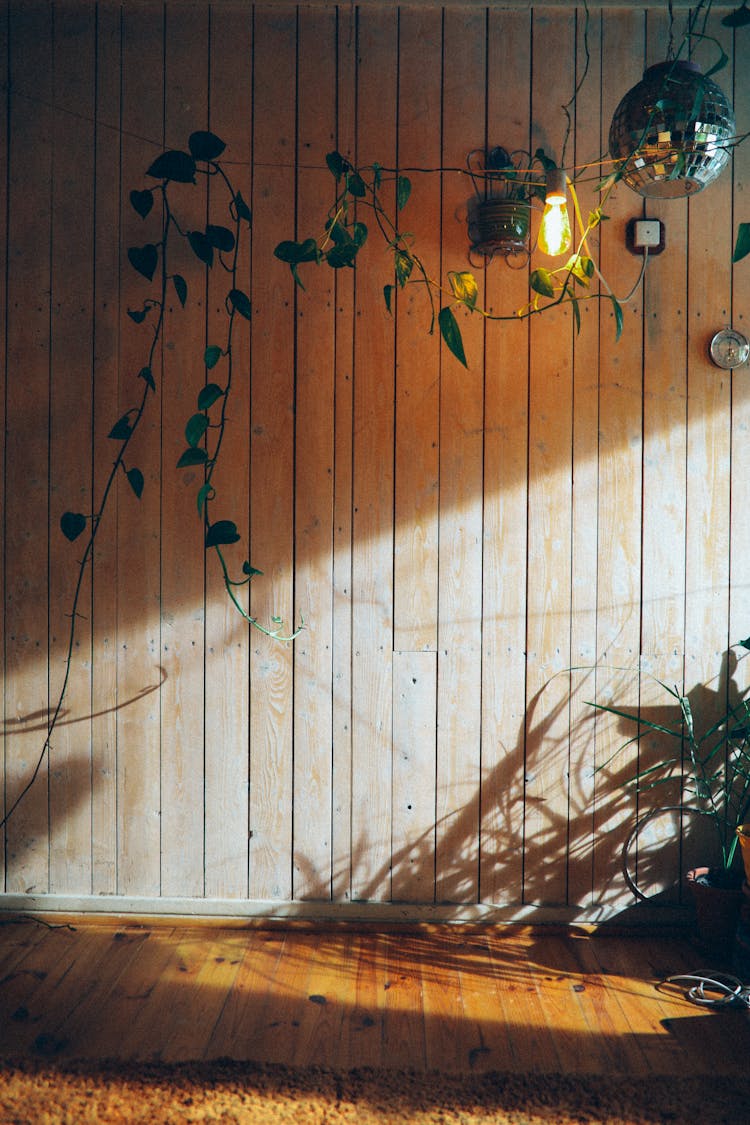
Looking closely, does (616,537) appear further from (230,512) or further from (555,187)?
(230,512)

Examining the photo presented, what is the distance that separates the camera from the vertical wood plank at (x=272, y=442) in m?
2.60

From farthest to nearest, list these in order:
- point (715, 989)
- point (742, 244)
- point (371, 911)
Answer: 1. point (371, 911)
2. point (715, 989)
3. point (742, 244)

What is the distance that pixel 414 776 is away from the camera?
8.65ft

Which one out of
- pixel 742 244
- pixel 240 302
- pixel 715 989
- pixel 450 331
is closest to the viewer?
pixel 742 244

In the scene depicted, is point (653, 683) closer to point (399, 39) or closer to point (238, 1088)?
point (238, 1088)

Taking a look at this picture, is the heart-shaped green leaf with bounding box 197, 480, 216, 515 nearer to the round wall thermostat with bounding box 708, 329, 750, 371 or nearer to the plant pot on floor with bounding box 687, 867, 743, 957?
the round wall thermostat with bounding box 708, 329, 750, 371

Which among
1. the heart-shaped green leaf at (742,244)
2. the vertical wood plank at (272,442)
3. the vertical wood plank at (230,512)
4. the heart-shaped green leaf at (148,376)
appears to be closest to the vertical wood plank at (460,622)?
the vertical wood plank at (272,442)

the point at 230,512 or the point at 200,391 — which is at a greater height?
the point at 200,391

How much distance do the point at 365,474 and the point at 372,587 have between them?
35 centimetres

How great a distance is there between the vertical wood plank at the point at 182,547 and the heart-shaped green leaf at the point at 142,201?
142mm

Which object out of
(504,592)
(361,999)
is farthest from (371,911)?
(504,592)

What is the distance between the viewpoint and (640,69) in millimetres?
2576

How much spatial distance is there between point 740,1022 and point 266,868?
136 centimetres

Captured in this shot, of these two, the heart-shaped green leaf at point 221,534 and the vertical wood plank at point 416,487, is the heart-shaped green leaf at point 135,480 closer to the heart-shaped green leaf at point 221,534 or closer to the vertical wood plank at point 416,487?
the heart-shaped green leaf at point 221,534
